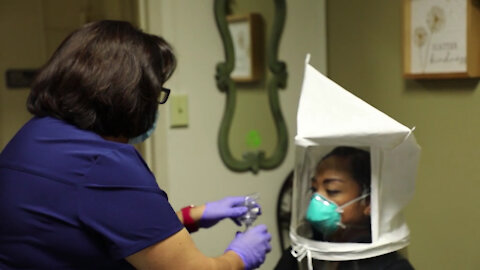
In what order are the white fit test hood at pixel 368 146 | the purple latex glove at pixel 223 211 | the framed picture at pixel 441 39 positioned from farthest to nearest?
the framed picture at pixel 441 39, the purple latex glove at pixel 223 211, the white fit test hood at pixel 368 146

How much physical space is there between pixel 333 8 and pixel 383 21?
321mm

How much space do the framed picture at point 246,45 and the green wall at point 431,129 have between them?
0.36m

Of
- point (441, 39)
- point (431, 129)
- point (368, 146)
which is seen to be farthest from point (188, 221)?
point (441, 39)

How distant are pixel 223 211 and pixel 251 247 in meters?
0.20

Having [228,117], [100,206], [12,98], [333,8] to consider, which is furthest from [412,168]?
[12,98]

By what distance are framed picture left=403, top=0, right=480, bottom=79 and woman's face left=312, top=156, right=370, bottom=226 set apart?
50 centimetres

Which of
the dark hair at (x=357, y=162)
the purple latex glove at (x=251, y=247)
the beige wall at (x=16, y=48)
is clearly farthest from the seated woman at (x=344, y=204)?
the beige wall at (x=16, y=48)

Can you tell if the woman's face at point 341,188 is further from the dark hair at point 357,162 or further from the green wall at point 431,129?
the green wall at point 431,129

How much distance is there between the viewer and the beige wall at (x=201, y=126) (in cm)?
199

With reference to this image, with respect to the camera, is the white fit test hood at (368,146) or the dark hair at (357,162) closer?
the white fit test hood at (368,146)

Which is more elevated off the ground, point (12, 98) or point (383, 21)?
point (383, 21)

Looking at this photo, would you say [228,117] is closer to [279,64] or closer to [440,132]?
[279,64]

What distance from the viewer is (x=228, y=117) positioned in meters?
2.12

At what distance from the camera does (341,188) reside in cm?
139
